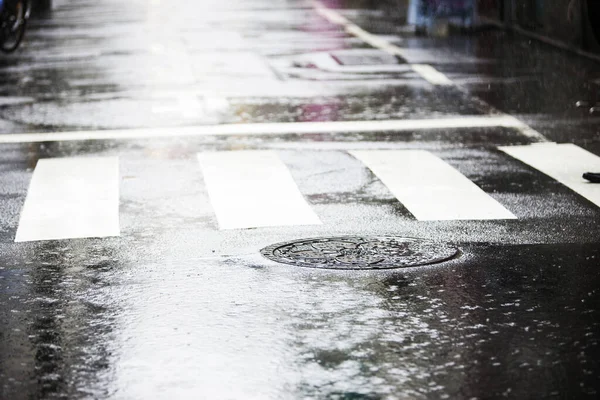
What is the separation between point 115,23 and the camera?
27422 mm

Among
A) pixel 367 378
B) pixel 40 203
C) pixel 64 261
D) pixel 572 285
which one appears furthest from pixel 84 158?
pixel 367 378

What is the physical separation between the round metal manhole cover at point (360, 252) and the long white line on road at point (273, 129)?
4800 millimetres

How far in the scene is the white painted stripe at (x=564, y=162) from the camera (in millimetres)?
10180

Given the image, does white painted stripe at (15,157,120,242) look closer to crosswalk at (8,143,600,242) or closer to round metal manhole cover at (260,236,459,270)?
crosswalk at (8,143,600,242)

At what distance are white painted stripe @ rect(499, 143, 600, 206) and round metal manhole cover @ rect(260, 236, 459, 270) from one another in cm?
193

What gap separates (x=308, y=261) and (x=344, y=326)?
4.72ft

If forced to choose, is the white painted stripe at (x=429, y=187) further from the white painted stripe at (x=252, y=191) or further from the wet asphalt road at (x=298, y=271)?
the white painted stripe at (x=252, y=191)

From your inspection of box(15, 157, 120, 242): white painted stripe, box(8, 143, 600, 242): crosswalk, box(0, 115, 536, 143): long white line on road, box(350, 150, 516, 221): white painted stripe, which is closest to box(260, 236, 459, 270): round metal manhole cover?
box(8, 143, 600, 242): crosswalk

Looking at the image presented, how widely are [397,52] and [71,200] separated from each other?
1178 cm

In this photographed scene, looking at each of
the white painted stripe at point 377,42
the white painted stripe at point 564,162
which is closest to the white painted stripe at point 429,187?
the white painted stripe at point 564,162

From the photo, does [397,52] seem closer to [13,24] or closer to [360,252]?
[13,24]

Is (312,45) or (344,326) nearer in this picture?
(344,326)

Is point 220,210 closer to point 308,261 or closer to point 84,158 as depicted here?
point 308,261

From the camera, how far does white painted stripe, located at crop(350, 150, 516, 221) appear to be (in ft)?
30.2
